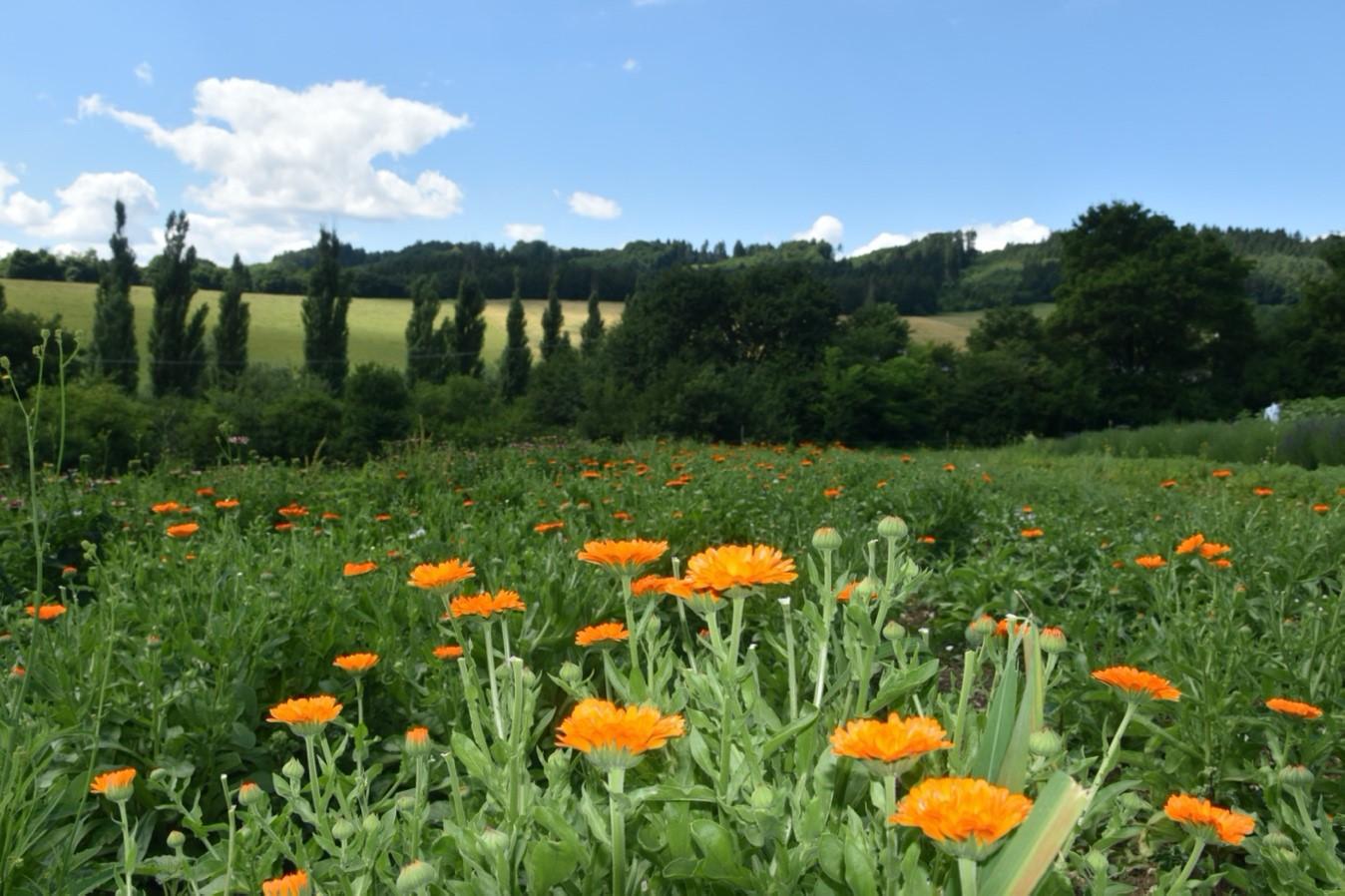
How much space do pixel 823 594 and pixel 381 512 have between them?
Result: 14.2 feet

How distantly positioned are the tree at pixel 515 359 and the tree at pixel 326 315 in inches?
280

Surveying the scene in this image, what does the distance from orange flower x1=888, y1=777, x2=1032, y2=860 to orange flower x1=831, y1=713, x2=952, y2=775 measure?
0.15ft

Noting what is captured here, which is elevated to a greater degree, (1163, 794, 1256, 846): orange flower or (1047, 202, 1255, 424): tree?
(1047, 202, 1255, 424): tree

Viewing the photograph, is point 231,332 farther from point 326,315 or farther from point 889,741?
point 889,741

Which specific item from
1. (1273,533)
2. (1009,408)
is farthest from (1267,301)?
(1273,533)

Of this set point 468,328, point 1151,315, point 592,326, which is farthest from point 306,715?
point 592,326

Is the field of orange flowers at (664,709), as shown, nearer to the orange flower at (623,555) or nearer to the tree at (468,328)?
the orange flower at (623,555)

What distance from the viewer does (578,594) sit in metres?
2.63

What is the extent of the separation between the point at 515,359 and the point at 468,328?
269 cm

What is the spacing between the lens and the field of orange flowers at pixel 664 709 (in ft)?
3.11

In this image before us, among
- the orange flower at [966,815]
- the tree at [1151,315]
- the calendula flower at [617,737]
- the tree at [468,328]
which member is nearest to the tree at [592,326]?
the tree at [468,328]

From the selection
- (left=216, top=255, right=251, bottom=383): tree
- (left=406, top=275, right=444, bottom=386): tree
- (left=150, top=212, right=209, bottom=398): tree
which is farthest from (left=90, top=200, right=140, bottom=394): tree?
(left=406, top=275, right=444, bottom=386): tree

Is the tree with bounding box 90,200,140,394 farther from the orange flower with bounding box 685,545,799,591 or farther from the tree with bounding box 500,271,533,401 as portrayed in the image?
the orange flower with bounding box 685,545,799,591

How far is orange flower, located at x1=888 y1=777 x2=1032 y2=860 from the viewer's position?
0.71 m
